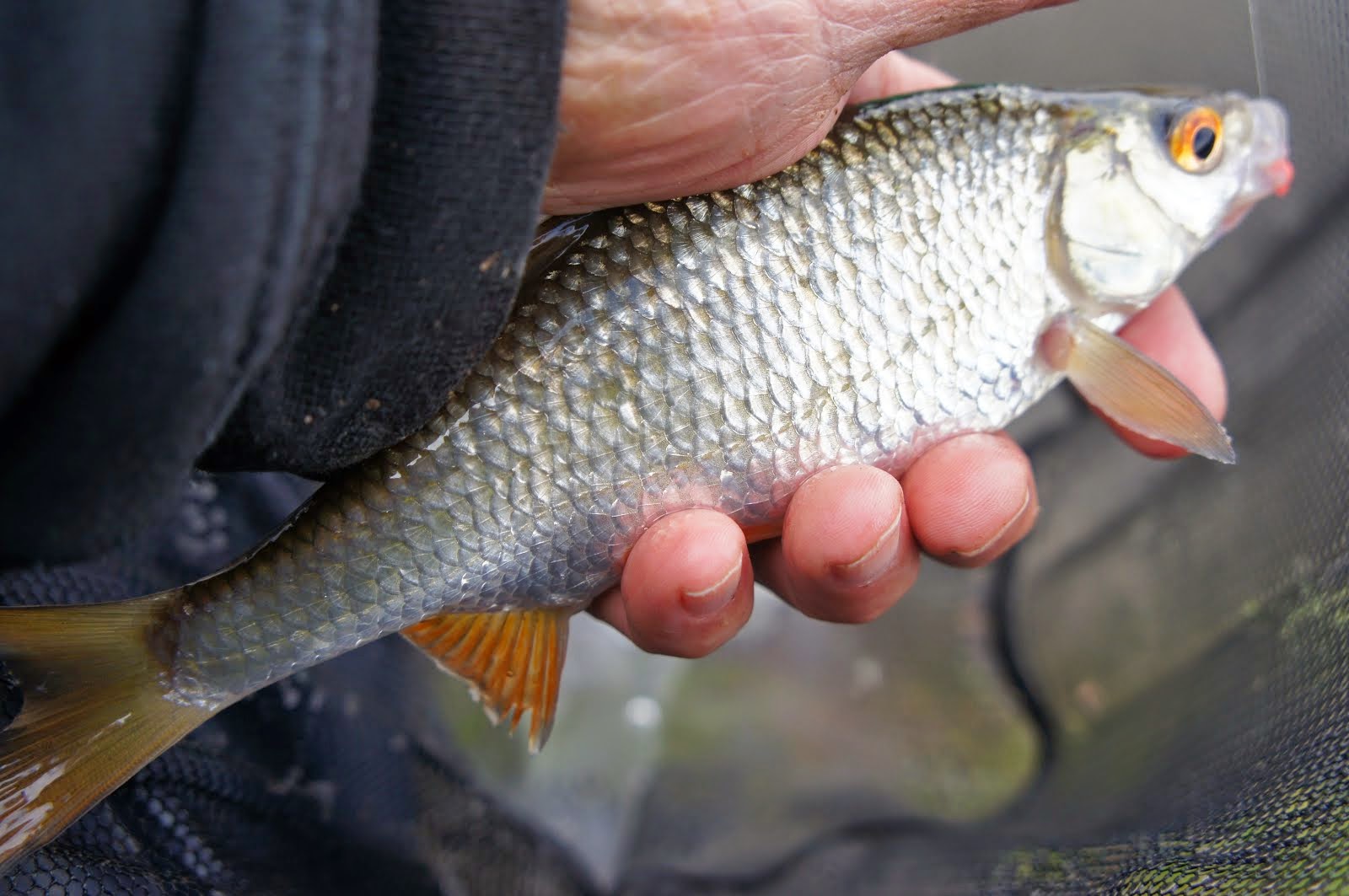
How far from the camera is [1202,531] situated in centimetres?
245

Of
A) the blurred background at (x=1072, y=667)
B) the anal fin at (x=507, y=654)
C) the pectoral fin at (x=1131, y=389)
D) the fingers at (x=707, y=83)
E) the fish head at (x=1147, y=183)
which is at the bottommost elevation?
the blurred background at (x=1072, y=667)

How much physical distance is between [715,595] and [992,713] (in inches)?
64.5

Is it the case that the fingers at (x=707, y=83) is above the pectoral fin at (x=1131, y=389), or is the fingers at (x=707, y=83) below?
above

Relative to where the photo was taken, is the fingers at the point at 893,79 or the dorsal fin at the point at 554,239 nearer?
the dorsal fin at the point at 554,239

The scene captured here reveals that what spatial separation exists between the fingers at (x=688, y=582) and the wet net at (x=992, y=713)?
0.75m

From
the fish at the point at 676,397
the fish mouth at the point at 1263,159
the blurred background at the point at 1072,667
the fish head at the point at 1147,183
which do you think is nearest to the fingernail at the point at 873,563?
the fish at the point at 676,397

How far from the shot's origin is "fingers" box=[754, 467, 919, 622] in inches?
57.5

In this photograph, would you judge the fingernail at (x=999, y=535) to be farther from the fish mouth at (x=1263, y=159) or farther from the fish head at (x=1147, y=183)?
the fish mouth at (x=1263, y=159)

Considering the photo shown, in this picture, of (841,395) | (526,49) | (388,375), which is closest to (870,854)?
(841,395)

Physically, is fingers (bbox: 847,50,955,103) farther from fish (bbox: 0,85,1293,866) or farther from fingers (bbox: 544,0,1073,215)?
fingers (bbox: 544,0,1073,215)

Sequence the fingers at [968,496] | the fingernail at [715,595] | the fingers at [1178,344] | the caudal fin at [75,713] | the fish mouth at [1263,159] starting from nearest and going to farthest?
1. the caudal fin at [75,713]
2. the fingernail at [715,595]
3. the fingers at [968,496]
4. the fish mouth at [1263,159]
5. the fingers at [1178,344]

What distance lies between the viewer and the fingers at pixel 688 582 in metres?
1.42

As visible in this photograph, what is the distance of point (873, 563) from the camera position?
4.94ft

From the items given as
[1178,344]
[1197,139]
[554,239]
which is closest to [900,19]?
[554,239]
